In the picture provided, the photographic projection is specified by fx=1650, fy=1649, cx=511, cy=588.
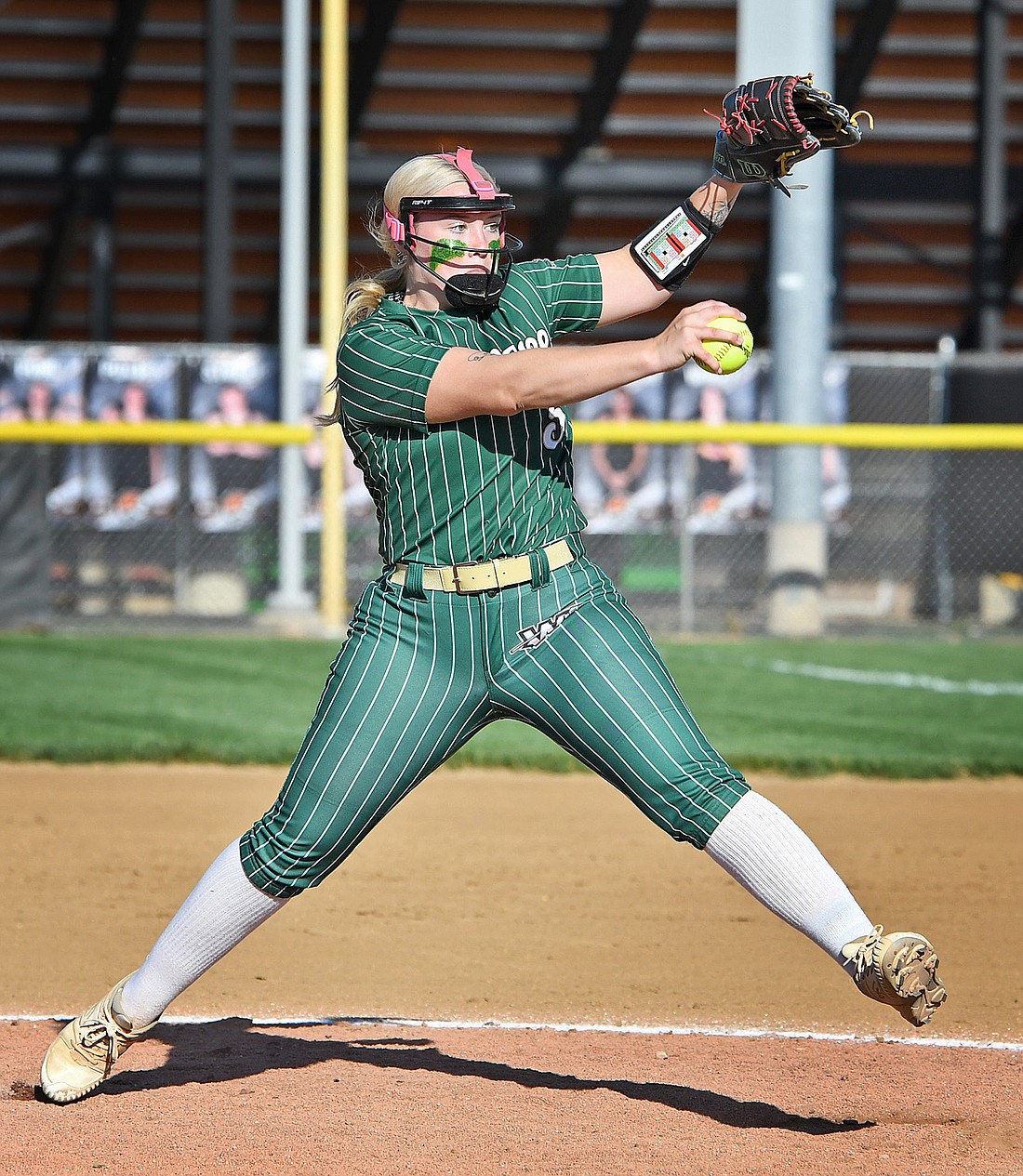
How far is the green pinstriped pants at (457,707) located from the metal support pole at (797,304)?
28.6 ft

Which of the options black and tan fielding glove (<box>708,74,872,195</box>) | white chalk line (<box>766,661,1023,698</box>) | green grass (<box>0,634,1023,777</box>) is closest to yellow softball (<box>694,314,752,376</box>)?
black and tan fielding glove (<box>708,74,872,195</box>)

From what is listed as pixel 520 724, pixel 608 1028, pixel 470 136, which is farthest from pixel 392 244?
pixel 470 136

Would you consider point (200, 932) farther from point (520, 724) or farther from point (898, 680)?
point (898, 680)

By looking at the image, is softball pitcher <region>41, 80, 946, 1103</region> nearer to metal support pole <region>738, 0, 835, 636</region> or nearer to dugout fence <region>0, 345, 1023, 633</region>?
metal support pole <region>738, 0, 835, 636</region>

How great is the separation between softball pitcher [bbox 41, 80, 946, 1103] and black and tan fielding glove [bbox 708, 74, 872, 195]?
0.57 metres

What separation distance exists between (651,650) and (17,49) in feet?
49.9

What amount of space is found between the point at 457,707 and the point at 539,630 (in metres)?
0.22

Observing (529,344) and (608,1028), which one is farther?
(608,1028)

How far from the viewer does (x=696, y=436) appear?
1066 cm

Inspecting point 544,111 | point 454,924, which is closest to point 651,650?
point 454,924

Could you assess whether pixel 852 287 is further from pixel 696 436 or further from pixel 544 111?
pixel 696 436

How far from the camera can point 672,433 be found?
1062cm

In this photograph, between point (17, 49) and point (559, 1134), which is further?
point (17, 49)

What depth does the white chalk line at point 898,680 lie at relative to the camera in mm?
9641
